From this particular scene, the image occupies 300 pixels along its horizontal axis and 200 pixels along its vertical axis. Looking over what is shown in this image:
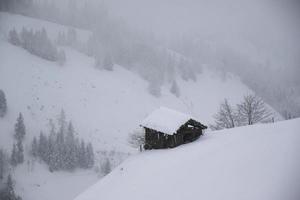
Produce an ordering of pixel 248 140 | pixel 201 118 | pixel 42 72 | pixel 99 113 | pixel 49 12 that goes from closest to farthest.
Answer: pixel 248 140
pixel 99 113
pixel 42 72
pixel 201 118
pixel 49 12

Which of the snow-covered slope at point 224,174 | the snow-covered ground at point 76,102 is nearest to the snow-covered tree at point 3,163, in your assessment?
the snow-covered ground at point 76,102

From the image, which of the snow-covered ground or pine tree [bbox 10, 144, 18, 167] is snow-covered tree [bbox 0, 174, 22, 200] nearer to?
the snow-covered ground

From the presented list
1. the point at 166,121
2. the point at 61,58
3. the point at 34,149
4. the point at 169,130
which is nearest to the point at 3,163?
the point at 34,149

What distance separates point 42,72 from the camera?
331 feet

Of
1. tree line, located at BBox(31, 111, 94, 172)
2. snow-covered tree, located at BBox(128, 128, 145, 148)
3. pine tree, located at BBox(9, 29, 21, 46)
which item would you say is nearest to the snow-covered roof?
snow-covered tree, located at BBox(128, 128, 145, 148)

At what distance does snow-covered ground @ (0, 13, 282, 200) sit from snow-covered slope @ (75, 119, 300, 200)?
47288 millimetres

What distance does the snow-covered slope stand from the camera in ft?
36.9

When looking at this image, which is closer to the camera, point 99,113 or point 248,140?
point 248,140

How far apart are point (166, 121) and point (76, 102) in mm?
70208

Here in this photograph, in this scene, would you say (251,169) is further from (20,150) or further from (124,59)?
(124,59)

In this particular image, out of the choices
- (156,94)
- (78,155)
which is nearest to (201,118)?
(156,94)

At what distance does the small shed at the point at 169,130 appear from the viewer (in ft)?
86.7

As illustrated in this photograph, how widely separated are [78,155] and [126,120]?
2432cm

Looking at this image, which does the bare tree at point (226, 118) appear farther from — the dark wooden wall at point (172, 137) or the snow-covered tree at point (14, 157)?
the snow-covered tree at point (14, 157)
